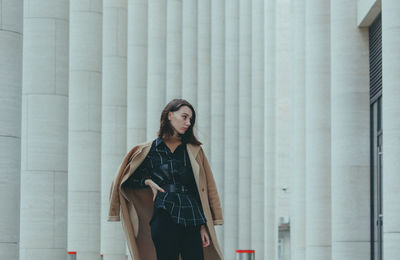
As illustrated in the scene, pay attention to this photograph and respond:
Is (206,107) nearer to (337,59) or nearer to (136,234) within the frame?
(337,59)

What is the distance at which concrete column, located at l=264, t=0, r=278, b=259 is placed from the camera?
163 ft

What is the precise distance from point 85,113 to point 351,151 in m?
5.49

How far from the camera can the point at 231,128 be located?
1625 inches

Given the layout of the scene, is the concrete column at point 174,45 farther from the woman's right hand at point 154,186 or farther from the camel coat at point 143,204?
the woman's right hand at point 154,186

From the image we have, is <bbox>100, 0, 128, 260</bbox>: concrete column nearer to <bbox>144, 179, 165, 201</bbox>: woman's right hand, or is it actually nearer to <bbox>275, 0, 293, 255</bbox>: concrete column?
<bbox>144, 179, 165, 201</bbox>: woman's right hand

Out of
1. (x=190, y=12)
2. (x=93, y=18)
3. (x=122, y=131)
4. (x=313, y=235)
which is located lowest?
(x=313, y=235)

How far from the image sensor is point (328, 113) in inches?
882

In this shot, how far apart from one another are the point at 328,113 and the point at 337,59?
3.49 m

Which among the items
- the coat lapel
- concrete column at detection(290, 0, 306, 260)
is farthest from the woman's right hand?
concrete column at detection(290, 0, 306, 260)

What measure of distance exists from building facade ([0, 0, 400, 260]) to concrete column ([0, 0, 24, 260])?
13 millimetres

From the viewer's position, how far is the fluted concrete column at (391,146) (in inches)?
506

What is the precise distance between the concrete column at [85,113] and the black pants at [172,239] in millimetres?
10040

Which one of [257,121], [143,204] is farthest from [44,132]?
[257,121]

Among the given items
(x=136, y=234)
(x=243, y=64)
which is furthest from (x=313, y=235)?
(x=243, y=64)
